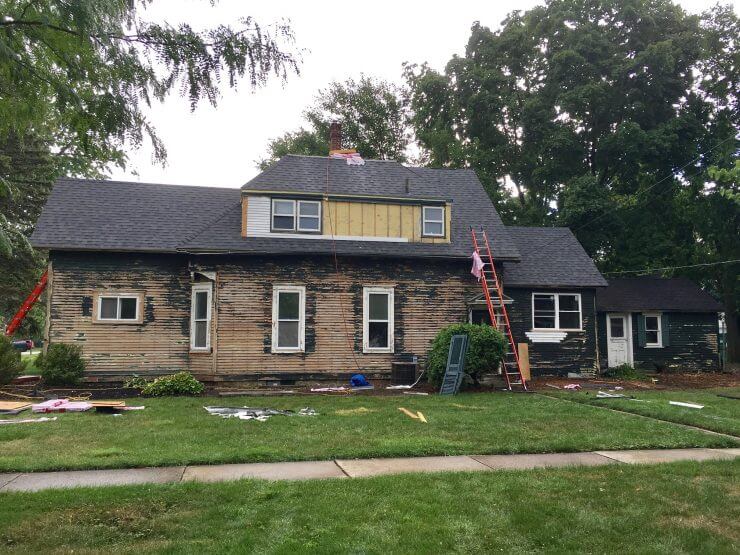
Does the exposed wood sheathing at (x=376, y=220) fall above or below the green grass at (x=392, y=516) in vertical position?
above

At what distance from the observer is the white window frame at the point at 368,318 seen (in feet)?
59.0

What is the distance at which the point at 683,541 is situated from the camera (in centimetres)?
480

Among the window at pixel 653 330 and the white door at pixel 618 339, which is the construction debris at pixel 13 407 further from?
the window at pixel 653 330

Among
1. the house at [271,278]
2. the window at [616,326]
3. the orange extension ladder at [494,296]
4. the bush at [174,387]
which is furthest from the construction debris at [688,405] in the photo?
Answer: the bush at [174,387]

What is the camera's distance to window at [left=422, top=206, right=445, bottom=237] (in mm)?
19234

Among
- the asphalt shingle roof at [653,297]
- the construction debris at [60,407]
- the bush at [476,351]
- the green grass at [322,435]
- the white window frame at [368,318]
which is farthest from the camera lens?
the asphalt shingle roof at [653,297]

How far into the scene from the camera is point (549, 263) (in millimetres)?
21609

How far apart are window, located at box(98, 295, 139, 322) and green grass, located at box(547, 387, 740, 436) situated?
1231 centimetres

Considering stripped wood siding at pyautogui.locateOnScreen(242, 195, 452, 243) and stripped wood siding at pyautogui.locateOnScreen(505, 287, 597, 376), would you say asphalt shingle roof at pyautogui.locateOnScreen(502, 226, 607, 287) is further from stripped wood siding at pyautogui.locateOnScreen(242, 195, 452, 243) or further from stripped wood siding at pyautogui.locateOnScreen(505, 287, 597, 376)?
stripped wood siding at pyautogui.locateOnScreen(242, 195, 452, 243)

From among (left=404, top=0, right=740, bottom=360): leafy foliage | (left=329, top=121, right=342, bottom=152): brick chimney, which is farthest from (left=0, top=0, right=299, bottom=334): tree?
(left=404, top=0, right=740, bottom=360): leafy foliage

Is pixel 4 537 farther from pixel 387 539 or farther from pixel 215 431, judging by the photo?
pixel 215 431

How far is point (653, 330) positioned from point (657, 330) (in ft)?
0.60

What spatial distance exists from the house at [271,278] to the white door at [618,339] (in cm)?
317

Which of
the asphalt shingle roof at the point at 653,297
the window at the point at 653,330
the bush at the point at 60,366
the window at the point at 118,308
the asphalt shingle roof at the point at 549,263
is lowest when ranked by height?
the bush at the point at 60,366
